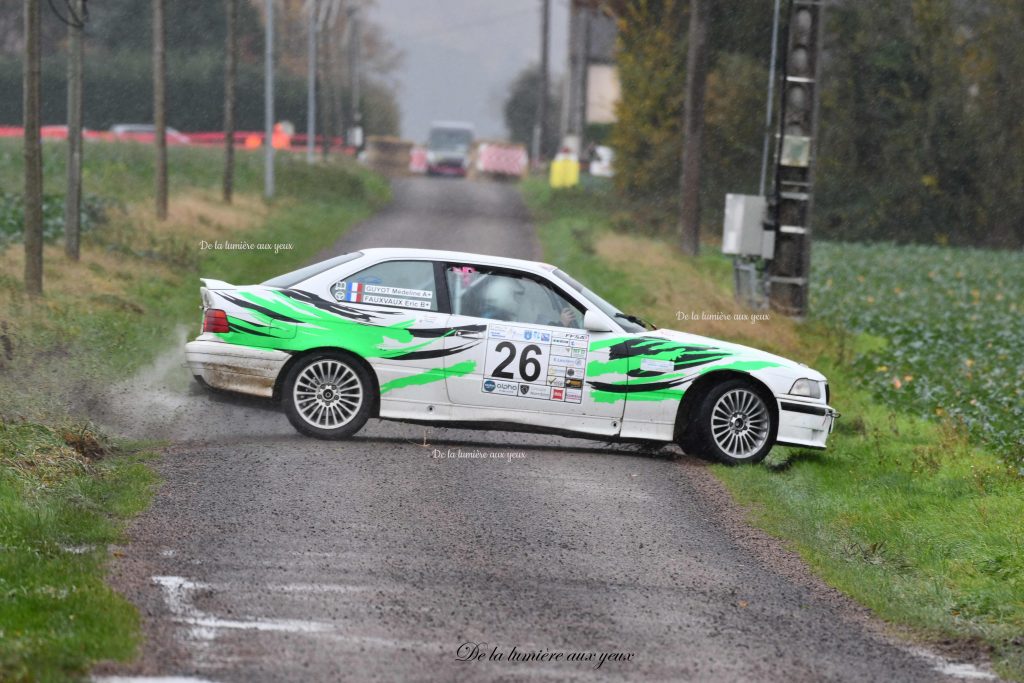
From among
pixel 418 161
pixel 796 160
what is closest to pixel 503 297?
pixel 796 160

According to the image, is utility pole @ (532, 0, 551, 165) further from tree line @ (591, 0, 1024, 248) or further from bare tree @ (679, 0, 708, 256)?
bare tree @ (679, 0, 708, 256)

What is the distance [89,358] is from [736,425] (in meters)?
6.65

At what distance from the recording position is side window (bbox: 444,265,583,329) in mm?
10906

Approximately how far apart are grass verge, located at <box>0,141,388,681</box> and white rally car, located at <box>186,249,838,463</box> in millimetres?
1405

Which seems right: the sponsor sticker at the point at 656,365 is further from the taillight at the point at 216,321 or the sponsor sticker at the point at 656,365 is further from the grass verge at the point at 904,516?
the taillight at the point at 216,321

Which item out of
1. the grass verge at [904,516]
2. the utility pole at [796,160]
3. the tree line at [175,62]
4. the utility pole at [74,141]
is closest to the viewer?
the grass verge at [904,516]

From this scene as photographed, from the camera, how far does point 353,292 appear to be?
10.9m

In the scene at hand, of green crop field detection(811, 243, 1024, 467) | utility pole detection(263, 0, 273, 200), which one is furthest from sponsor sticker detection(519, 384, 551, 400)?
utility pole detection(263, 0, 273, 200)

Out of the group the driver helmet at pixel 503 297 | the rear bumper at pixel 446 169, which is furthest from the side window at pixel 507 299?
the rear bumper at pixel 446 169

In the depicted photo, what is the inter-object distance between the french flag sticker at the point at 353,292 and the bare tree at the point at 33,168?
7.31m

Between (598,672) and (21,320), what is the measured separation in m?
10.5

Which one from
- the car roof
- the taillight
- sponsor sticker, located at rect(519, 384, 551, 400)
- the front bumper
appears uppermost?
the car roof

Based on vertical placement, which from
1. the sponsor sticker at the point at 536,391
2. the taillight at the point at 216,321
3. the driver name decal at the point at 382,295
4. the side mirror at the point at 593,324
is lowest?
the sponsor sticker at the point at 536,391

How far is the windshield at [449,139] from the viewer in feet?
201
